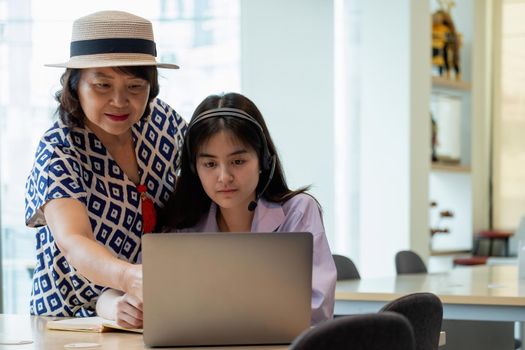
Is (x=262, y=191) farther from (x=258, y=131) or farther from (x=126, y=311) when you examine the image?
(x=126, y=311)

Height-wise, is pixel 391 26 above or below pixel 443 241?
above

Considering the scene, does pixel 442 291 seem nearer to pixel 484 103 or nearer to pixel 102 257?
pixel 102 257

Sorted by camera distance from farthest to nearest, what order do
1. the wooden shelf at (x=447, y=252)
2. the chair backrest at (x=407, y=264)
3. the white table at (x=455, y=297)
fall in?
the wooden shelf at (x=447, y=252) → the chair backrest at (x=407, y=264) → the white table at (x=455, y=297)

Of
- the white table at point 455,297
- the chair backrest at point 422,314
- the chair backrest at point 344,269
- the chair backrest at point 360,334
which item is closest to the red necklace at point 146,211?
the chair backrest at point 422,314

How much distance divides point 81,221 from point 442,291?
1.75 m

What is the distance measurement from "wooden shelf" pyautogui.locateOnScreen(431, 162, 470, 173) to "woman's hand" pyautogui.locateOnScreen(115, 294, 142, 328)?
5094mm

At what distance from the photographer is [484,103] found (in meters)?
8.26

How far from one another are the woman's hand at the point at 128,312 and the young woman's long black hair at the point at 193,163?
417mm

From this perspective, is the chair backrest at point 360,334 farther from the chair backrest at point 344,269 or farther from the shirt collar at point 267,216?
the chair backrest at point 344,269

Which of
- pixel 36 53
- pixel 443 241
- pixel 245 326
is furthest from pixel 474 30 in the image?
pixel 245 326

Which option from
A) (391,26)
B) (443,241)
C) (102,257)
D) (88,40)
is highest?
(391,26)

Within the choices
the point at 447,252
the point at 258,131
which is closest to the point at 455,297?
the point at 258,131

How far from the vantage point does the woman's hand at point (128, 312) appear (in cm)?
206

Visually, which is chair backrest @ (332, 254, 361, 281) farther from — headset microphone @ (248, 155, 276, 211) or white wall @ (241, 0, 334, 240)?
headset microphone @ (248, 155, 276, 211)
